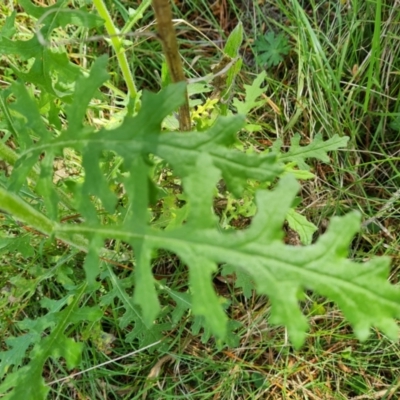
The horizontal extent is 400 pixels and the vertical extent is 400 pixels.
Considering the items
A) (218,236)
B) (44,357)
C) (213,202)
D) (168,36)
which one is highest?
(168,36)

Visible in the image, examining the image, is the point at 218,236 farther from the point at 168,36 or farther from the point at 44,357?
the point at 44,357

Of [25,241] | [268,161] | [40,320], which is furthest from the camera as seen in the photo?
[25,241]

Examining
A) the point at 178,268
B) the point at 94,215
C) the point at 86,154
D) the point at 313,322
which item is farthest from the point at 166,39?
the point at 313,322

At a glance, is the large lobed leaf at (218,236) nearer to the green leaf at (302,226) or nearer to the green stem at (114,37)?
the green stem at (114,37)

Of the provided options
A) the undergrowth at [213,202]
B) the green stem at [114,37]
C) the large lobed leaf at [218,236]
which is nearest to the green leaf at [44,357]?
the undergrowth at [213,202]

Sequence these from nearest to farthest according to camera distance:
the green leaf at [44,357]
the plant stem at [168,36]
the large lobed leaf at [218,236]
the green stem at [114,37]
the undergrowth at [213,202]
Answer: the large lobed leaf at [218,236], the plant stem at [168,36], the green leaf at [44,357], the green stem at [114,37], the undergrowth at [213,202]

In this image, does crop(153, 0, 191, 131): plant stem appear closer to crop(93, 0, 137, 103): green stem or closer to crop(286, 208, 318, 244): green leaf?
crop(93, 0, 137, 103): green stem

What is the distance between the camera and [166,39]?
181 cm

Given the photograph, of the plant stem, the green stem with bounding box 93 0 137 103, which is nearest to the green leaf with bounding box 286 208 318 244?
the green stem with bounding box 93 0 137 103

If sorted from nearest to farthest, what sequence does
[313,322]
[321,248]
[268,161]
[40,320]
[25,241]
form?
[321,248]
[268,161]
[40,320]
[25,241]
[313,322]

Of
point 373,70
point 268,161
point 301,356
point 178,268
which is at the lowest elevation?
point 301,356

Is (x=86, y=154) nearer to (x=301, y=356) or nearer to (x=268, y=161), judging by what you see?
(x=268, y=161)

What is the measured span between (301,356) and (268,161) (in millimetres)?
1634

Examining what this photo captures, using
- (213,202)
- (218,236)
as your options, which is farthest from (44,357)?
(213,202)
